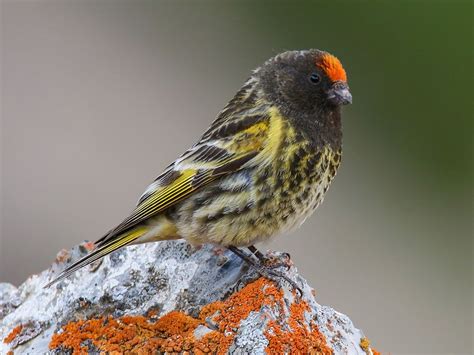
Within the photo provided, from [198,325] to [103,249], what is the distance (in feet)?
3.36

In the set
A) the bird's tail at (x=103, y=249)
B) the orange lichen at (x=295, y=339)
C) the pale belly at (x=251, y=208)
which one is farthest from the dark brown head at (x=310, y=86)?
the orange lichen at (x=295, y=339)

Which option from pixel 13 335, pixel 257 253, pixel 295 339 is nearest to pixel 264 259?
pixel 257 253

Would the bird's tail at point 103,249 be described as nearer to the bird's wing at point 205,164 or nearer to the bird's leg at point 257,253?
the bird's wing at point 205,164

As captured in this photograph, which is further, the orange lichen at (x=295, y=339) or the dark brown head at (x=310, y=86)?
the dark brown head at (x=310, y=86)

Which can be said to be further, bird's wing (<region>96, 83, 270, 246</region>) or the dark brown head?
the dark brown head

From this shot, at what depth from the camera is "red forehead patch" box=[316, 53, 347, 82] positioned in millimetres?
7043

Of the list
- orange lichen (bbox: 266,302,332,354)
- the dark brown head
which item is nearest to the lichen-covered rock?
orange lichen (bbox: 266,302,332,354)

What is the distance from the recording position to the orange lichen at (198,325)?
557 cm

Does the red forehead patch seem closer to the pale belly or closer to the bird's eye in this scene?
the bird's eye

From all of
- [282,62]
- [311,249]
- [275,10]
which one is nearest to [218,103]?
[275,10]

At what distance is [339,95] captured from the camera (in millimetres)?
6992

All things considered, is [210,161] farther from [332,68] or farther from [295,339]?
[295,339]

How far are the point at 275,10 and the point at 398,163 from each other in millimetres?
3953

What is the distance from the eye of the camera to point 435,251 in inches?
567
